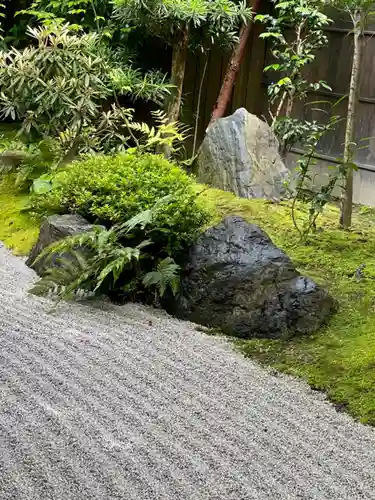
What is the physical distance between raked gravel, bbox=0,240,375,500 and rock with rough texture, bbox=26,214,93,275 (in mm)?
677

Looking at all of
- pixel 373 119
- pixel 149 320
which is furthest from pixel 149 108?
pixel 149 320

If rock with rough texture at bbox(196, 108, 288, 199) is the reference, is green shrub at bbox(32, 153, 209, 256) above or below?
below

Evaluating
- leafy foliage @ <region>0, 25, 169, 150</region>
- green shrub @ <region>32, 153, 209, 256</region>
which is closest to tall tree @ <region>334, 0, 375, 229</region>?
green shrub @ <region>32, 153, 209, 256</region>

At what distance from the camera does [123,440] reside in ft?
7.51

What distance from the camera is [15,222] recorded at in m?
A: 5.18

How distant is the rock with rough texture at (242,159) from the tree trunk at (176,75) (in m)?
1.07

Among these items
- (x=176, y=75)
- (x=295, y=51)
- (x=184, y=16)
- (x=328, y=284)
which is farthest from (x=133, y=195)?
(x=295, y=51)

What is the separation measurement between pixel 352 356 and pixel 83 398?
1.26 metres

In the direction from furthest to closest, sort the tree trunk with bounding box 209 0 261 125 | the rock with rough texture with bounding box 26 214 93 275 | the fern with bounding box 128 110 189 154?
the tree trunk with bounding box 209 0 261 125, the fern with bounding box 128 110 189 154, the rock with rough texture with bounding box 26 214 93 275

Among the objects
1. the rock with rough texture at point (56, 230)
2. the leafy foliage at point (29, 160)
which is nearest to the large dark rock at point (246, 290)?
the rock with rough texture at point (56, 230)

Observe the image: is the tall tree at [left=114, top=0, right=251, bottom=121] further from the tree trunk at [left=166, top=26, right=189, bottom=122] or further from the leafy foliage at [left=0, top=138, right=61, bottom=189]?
the leafy foliage at [left=0, top=138, right=61, bottom=189]

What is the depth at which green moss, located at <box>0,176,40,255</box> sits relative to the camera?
4820 millimetres

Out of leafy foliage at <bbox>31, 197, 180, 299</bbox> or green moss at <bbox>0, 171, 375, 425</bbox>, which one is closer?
green moss at <bbox>0, 171, 375, 425</bbox>

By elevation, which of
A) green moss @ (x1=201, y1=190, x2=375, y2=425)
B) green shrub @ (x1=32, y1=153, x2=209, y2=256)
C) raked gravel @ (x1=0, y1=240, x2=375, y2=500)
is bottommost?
raked gravel @ (x1=0, y1=240, x2=375, y2=500)
